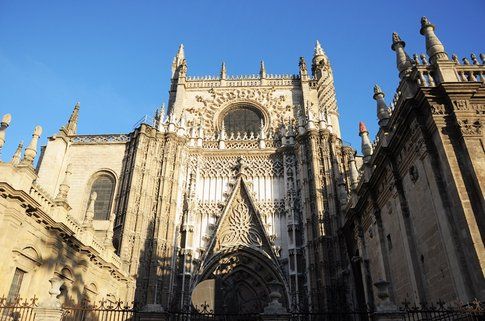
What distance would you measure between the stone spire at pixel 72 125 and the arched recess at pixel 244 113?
975cm

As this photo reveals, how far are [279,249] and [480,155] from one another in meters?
14.1

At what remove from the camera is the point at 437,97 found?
11.2 m

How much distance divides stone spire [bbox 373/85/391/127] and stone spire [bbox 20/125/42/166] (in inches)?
500

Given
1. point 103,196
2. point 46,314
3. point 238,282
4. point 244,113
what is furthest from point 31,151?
point 244,113

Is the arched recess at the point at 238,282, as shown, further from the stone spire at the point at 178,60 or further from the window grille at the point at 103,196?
the stone spire at the point at 178,60

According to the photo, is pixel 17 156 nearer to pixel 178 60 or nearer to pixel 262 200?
pixel 262 200

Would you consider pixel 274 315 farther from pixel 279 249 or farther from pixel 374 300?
pixel 279 249

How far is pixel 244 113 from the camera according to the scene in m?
29.8

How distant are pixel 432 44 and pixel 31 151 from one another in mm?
13536

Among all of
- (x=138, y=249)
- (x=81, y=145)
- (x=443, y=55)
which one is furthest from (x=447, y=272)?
(x=81, y=145)

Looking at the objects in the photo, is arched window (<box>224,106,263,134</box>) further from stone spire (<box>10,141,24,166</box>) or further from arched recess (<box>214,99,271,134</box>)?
stone spire (<box>10,141,24,166</box>)

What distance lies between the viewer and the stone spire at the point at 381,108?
50.5 ft

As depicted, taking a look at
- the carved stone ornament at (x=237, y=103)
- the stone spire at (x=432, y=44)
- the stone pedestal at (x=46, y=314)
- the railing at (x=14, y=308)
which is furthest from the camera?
the carved stone ornament at (x=237, y=103)

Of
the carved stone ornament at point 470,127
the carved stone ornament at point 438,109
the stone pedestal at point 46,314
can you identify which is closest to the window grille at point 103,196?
the stone pedestal at point 46,314
